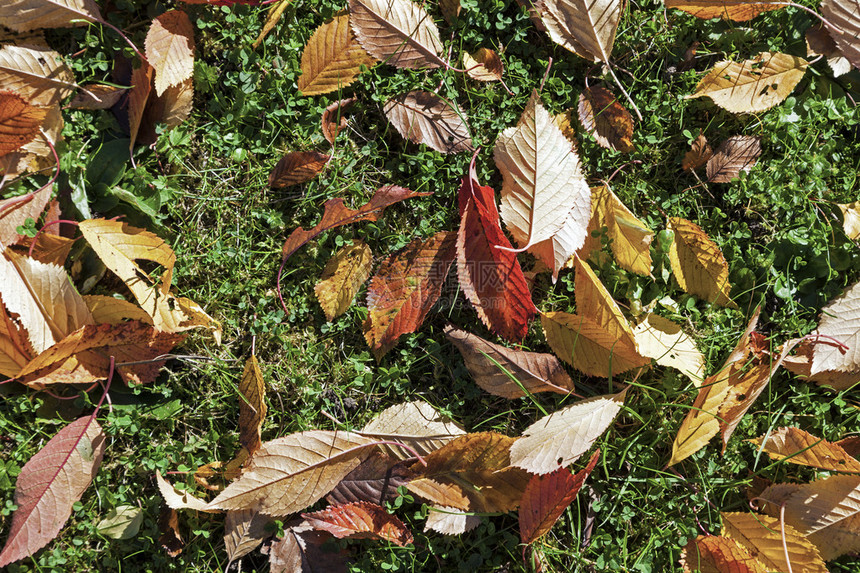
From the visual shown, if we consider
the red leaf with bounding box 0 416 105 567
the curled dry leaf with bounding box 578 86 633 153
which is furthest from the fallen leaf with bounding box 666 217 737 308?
the red leaf with bounding box 0 416 105 567

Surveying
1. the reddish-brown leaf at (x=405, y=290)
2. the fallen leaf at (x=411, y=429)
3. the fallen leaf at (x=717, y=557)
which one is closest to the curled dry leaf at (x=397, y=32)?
the reddish-brown leaf at (x=405, y=290)

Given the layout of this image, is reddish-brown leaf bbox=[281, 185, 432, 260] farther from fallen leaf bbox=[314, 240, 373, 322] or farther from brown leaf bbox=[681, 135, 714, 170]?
brown leaf bbox=[681, 135, 714, 170]

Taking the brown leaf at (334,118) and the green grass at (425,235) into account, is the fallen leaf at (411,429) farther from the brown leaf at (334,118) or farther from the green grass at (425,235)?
the brown leaf at (334,118)

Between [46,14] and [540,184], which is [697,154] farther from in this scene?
[46,14]

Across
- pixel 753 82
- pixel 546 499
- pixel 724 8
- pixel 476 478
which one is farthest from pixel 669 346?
pixel 724 8

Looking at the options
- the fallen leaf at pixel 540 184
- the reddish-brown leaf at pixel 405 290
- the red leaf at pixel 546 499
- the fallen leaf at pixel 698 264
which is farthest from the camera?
the fallen leaf at pixel 698 264

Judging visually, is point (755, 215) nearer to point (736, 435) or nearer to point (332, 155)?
point (736, 435)
